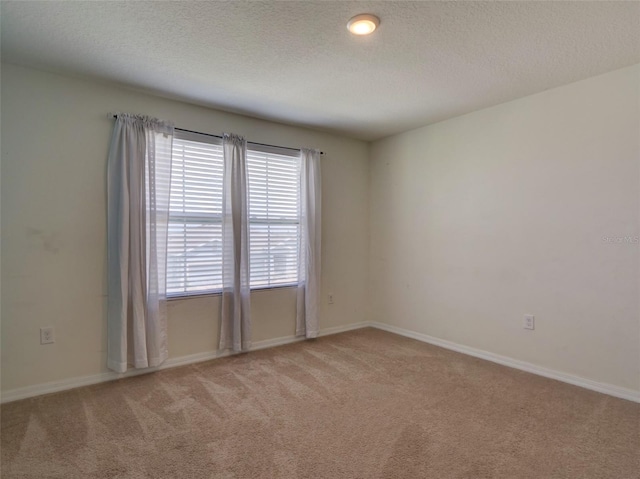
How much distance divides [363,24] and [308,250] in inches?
94.4

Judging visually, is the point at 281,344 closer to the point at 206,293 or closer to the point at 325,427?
the point at 206,293

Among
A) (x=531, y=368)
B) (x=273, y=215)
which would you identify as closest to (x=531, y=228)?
(x=531, y=368)

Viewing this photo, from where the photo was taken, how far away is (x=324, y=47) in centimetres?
233

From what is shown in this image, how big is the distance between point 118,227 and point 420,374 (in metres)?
2.76

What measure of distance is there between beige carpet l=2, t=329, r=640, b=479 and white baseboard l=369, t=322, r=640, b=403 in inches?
3.5

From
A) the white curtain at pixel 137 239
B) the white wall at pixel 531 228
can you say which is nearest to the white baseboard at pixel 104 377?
the white curtain at pixel 137 239

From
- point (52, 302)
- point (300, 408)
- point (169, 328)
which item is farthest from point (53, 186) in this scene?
point (300, 408)

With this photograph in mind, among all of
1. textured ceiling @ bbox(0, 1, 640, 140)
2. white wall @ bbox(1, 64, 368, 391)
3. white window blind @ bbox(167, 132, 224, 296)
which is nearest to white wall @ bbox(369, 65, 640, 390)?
textured ceiling @ bbox(0, 1, 640, 140)

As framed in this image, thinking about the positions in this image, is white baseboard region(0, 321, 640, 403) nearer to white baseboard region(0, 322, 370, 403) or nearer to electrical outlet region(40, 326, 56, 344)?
white baseboard region(0, 322, 370, 403)

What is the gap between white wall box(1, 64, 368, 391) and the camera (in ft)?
8.36

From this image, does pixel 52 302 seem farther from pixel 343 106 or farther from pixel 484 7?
pixel 484 7

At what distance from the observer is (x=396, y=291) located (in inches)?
171

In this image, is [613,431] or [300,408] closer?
[613,431]

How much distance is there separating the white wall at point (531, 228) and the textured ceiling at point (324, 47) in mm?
340
